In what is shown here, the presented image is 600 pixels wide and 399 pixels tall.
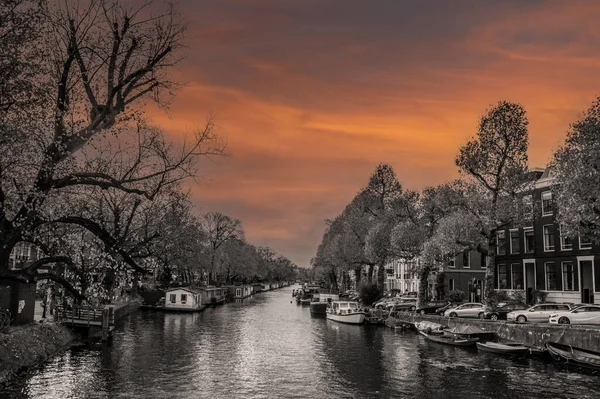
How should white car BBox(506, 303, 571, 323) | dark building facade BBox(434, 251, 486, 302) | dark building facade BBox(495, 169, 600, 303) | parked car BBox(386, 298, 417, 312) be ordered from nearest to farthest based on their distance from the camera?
white car BBox(506, 303, 571, 323), dark building facade BBox(495, 169, 600, 303), parked car BBox(386, 298, 417, 312), dark building facade BBox(434, 251, 486, 302)

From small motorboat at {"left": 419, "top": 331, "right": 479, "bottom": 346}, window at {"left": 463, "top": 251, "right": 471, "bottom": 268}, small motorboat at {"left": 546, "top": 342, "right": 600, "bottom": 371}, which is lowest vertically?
small motorboat at {"left": 419, "top": 331, "right": 479, "bottom": 346}

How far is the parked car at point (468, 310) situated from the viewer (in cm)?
5459

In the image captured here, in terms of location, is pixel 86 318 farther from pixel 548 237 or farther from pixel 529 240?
pixel 529 240

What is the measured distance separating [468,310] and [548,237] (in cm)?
1852

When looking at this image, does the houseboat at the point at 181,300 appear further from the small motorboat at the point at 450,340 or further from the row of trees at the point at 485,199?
the small motorboat at the point at 450,340

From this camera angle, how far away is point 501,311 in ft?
174

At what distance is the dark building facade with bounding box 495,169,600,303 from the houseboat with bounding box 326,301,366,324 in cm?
2143

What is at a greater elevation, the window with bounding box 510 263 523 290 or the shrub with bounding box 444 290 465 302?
the window with bounding box 510 263 523 290

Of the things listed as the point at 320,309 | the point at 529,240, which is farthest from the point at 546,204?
the point at 320,309

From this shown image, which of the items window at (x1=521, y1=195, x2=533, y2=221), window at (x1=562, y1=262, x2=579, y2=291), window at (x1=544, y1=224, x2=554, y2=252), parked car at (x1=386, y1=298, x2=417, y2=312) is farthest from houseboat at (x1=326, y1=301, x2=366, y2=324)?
window at (x1=544, y1=224, x2=554, y2=252)

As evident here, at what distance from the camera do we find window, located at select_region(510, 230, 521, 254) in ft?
233

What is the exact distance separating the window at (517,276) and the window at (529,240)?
108 inches

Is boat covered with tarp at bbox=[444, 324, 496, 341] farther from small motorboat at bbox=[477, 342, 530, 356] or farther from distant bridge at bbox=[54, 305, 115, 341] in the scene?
distant bridge at bbox=[54, 305, 115, 341]

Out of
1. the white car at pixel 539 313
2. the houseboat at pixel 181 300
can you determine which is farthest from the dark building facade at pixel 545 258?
the houseboat at pixel 181 300
